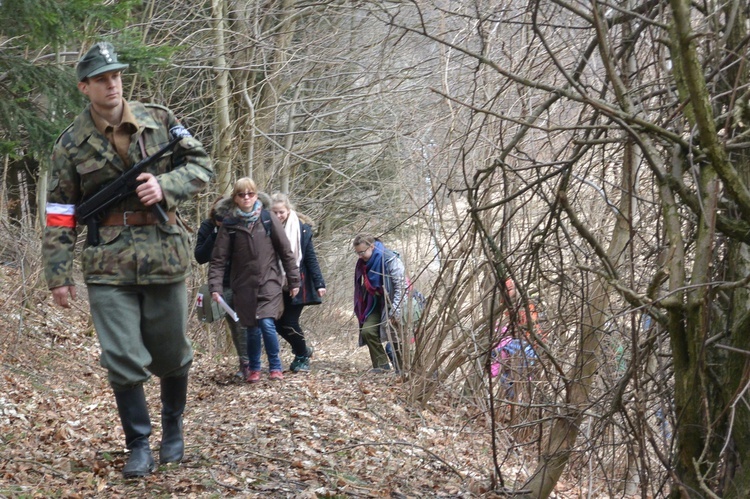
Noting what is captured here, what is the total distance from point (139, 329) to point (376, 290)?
223 inches

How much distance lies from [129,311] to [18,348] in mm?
5293

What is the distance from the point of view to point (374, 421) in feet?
25.9

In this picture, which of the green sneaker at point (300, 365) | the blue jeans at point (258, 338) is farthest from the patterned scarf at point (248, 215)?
the green sneaker at point (300, 365)

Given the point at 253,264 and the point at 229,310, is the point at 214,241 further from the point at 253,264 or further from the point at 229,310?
the point at 229,310

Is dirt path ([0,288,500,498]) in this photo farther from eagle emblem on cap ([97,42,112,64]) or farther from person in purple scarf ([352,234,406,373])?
eagle emblem on cap ([97,42,112,64])

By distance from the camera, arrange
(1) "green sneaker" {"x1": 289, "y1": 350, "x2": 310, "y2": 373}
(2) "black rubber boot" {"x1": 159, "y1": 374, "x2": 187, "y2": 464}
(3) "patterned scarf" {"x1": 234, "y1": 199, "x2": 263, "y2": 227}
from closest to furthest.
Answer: (2) "black rubber boot" {"x1": 159, "y1": 374, "x2": 187, "y2": 464}, (3) "patterned scarf" {"x1": 234, "y1": 199, "x2": 263, "y2": 227}, (1) "green sneaker" {"x1": 289, "y1": 350, "x2": 310, "y2": 373}

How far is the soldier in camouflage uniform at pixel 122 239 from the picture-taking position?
16.5 feet

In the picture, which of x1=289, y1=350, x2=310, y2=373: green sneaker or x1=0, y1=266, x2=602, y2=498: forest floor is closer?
x1=0, y1=266, x2=602, y2=498: forest floor

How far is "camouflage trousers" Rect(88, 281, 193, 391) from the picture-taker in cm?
502

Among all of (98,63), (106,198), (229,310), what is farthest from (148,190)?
(229,310)

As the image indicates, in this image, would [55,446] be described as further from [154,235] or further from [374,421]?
[374,421]

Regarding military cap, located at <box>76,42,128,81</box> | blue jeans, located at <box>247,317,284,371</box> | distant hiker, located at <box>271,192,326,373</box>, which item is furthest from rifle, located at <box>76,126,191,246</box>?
distant hiker, located at <box>271,192,326,373</box>

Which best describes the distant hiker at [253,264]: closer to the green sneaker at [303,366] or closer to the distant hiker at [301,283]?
the distant hiker at [301,283]

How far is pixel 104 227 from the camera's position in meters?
5.09
